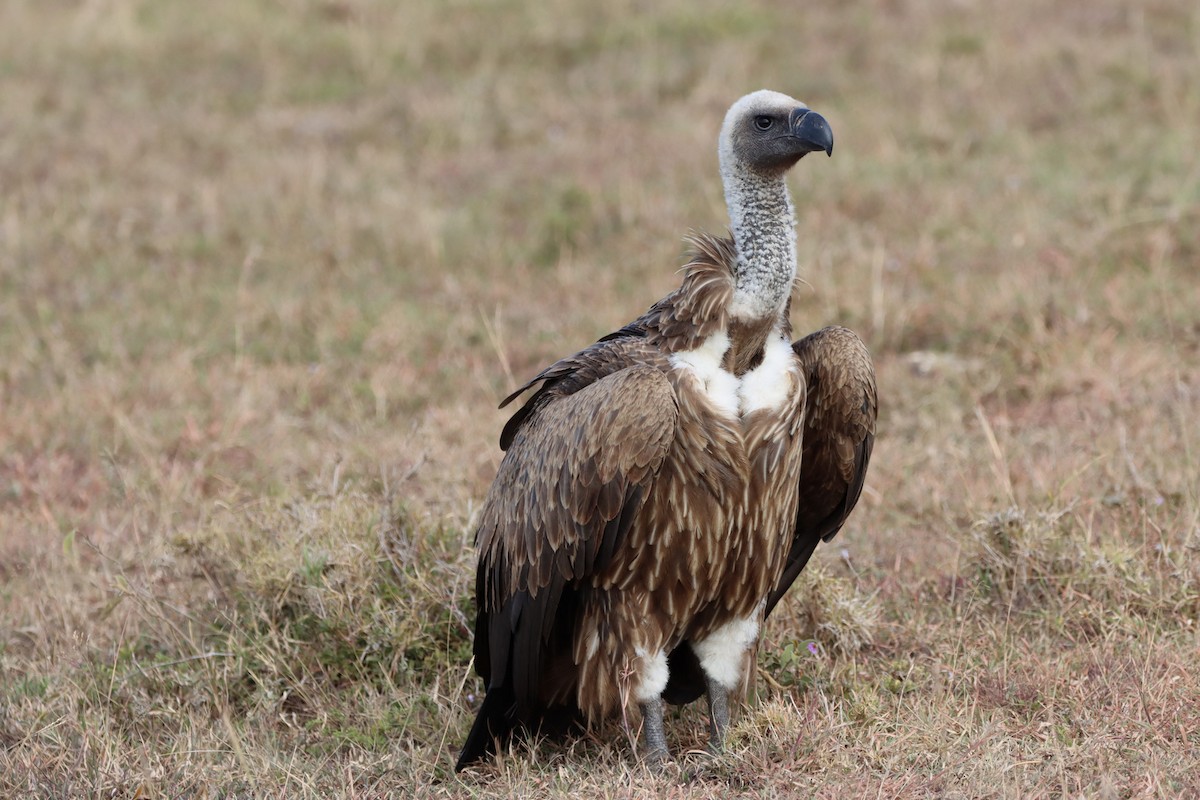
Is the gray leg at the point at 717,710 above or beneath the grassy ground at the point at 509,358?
beneath

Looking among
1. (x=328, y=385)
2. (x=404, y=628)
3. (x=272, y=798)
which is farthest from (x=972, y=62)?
(x=272, y=798)

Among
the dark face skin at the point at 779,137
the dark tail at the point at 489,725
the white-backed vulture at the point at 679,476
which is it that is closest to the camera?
the white-backed vulture at the point at 679,476

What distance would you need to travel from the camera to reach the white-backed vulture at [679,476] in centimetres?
403

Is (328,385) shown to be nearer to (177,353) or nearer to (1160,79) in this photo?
(177,353)

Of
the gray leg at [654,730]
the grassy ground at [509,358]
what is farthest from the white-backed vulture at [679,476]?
the grassy ground at [509,358]

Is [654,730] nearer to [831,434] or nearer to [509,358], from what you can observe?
[831,434]

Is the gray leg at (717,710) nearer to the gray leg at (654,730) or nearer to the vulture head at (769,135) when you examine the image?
the gray leg at (654,730)

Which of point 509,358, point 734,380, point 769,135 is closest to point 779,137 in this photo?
point 769,135

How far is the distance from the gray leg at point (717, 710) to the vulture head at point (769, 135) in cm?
151

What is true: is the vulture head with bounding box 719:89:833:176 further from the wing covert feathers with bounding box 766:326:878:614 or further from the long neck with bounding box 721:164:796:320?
the wing covert feathers with bounding box 766:326:878:614

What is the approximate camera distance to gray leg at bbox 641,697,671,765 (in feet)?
14.2

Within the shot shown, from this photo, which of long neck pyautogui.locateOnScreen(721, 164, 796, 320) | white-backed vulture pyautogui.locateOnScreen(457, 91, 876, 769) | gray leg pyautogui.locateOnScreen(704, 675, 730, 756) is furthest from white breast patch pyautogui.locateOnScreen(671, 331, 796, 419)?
gray leg pyautogui.locateOnScreen(704, 675, 730, 756)

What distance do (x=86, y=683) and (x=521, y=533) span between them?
65.0 inches

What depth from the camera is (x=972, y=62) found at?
454 inches
